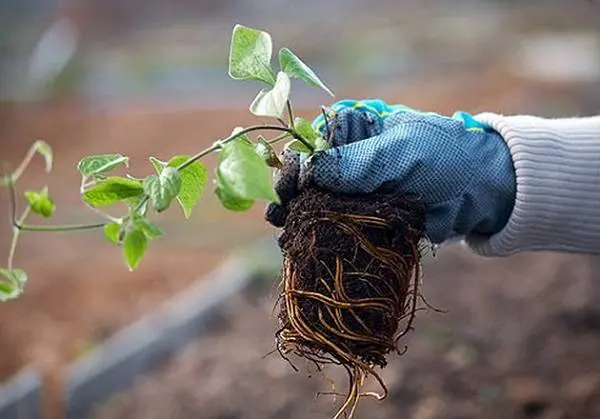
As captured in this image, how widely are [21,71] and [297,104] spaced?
8.55 feet

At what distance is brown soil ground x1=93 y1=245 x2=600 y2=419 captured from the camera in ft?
7.33

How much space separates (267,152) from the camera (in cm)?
117

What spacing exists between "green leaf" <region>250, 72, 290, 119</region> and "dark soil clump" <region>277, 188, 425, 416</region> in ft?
0.42

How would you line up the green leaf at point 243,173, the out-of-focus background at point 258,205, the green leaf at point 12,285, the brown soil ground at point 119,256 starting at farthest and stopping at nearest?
the brown soil ground at point 119,256 → the out-of-focus background at point 258,205 → the green leaf at point 12,285 → the green leaf at point 243,173

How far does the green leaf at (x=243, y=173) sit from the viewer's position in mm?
1026

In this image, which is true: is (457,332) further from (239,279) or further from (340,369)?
(239,279)

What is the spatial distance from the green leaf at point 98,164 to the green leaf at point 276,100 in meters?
0.17

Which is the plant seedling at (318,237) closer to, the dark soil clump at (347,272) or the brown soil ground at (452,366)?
the dark soil clump at (347,272)

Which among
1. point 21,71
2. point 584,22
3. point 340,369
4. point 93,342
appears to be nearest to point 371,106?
point 340,369

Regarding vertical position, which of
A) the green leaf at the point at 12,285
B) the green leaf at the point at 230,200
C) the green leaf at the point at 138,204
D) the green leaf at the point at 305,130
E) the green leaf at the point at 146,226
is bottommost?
the green leaf at the point at 12,285

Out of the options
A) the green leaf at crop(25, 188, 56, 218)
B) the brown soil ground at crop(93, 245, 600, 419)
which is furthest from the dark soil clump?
the brown soil ground at crop(93, 245, 600, 419)

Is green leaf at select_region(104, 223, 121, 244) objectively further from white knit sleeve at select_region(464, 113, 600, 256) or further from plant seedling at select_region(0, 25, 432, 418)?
white knit sleeve at select_region(464, 113, 600, 256)

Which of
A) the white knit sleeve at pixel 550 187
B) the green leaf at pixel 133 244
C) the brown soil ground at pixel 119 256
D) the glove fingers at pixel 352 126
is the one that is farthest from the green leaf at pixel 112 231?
the brown soil ground at pixel 119 256

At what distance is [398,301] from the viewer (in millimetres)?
1206
